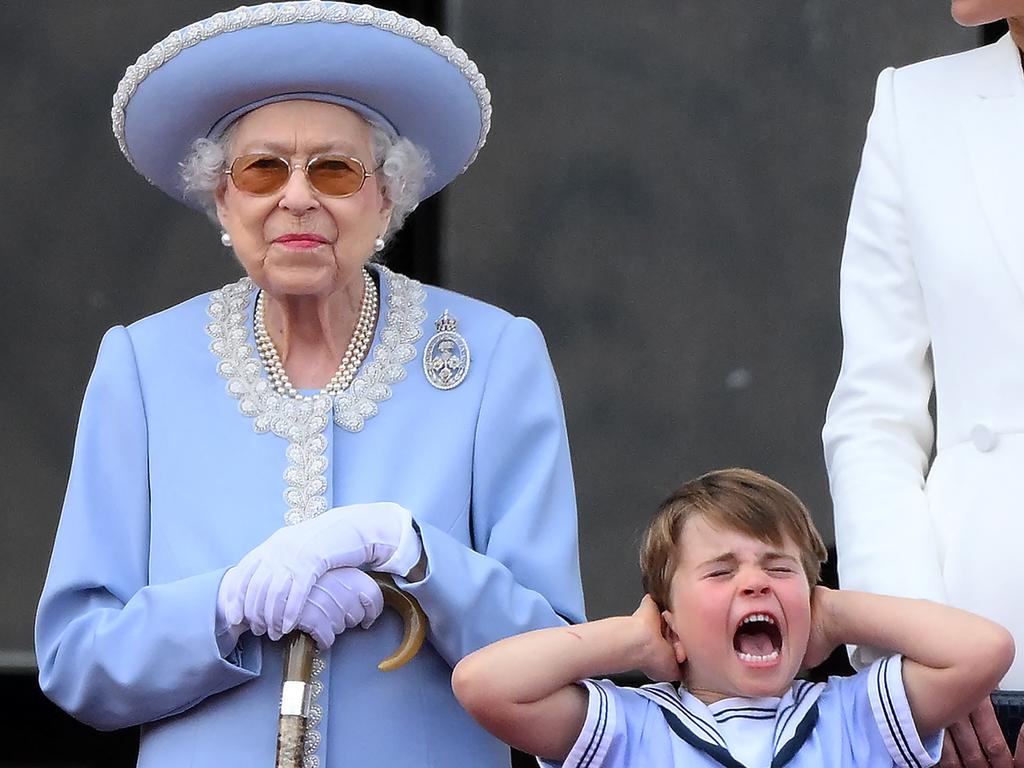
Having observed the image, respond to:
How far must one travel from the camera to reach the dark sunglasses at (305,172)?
3.47 metres

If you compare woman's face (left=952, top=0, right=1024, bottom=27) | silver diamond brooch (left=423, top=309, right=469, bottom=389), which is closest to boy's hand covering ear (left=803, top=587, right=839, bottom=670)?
silver diamond brooch (left=423, top=309, right=469, bottom=389)

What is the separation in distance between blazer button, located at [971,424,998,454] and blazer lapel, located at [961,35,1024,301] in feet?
0.71

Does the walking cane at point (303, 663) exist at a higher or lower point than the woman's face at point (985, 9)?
lower

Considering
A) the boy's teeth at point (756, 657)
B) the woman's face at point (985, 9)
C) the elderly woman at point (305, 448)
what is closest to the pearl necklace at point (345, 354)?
the elderly woman at point (305, 448)

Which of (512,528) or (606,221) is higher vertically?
(606,221)

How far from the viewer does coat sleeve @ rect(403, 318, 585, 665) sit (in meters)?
3.30

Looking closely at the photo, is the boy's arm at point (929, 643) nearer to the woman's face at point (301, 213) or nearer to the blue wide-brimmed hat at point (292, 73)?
the woman's face at point (301, 213)

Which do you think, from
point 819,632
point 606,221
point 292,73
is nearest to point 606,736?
point 819,632

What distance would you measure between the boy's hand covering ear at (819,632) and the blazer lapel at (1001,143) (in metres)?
0.56

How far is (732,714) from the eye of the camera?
3197mm

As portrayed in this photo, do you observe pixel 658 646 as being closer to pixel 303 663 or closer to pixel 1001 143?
pixel 303 663

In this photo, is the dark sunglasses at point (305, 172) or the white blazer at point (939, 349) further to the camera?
the dark sunglasses at point (305, 172)

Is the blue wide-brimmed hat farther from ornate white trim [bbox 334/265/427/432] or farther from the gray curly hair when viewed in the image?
ornate white trim [bbox 334/265/427/432]

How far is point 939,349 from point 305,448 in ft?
3.17
